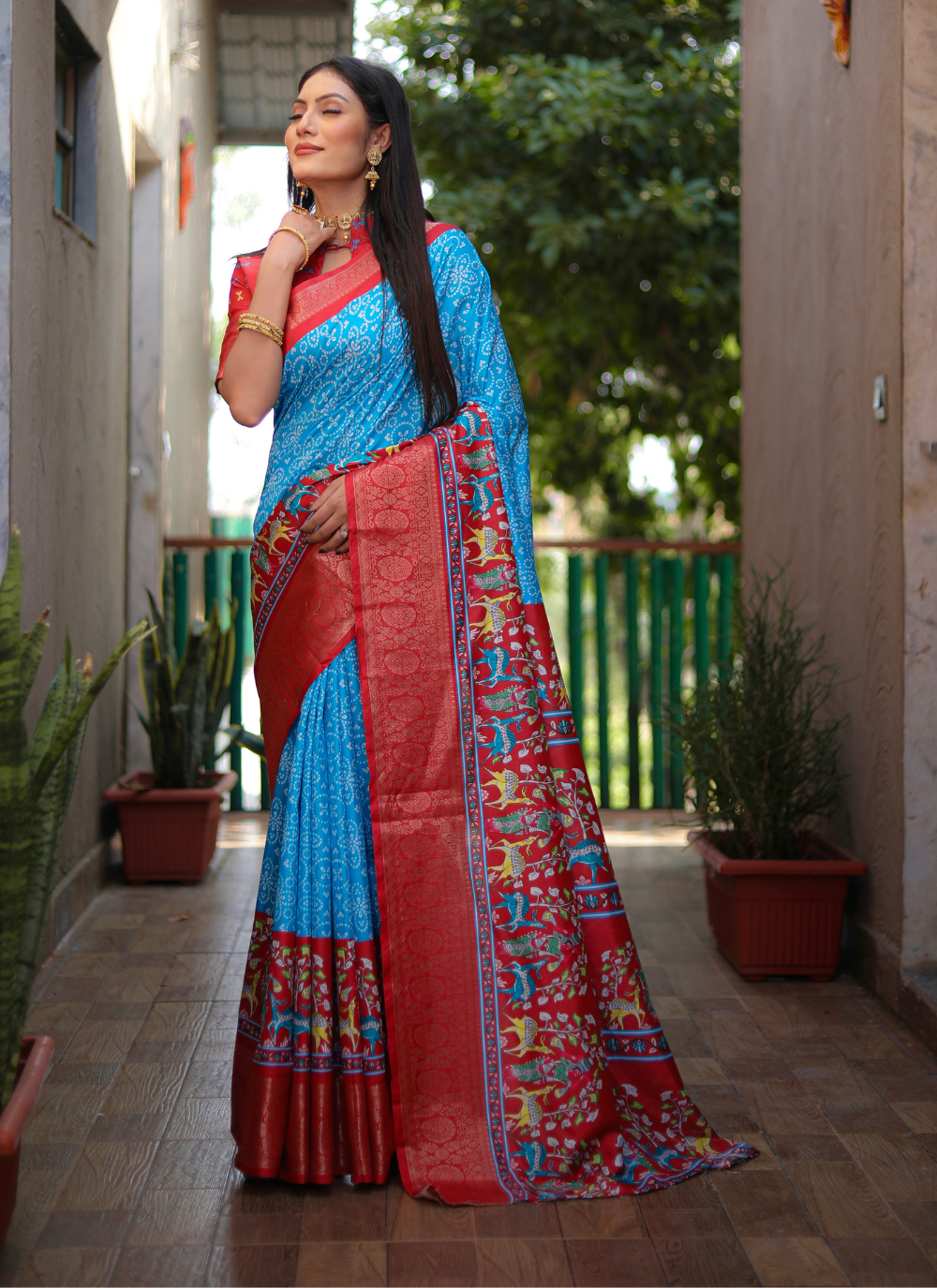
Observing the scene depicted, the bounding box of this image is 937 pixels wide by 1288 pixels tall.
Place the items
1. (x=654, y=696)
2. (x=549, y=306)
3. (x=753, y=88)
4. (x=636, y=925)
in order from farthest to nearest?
(x=549, y=306), (x=654, y=696), (x=753, y=88), (x=636, y=925)

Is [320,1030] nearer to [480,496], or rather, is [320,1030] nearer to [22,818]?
[22,818]

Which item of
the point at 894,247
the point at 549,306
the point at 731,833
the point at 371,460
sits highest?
the point at 549,306

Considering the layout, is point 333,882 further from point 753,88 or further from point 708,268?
point 708,268

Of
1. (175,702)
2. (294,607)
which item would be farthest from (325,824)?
(175,702)

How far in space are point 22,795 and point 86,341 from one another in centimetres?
243

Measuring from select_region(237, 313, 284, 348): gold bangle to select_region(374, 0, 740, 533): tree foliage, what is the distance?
4.24m

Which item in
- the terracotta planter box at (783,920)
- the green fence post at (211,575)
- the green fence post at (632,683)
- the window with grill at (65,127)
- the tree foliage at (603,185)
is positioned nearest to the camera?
the terracotta planter box at (783,920)

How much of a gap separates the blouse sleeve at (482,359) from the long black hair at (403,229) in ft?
0.12

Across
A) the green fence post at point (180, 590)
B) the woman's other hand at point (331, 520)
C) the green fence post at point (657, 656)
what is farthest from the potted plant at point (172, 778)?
the woman's other hand at point (331, 520)

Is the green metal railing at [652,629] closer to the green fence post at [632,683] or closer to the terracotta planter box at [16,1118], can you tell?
the green fence post at [632,683]

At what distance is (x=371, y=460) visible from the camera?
83.4 inches

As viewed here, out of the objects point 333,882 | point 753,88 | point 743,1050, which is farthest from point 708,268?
point 333,882

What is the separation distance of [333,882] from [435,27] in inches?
243

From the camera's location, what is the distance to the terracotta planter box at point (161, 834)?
4.19 m
